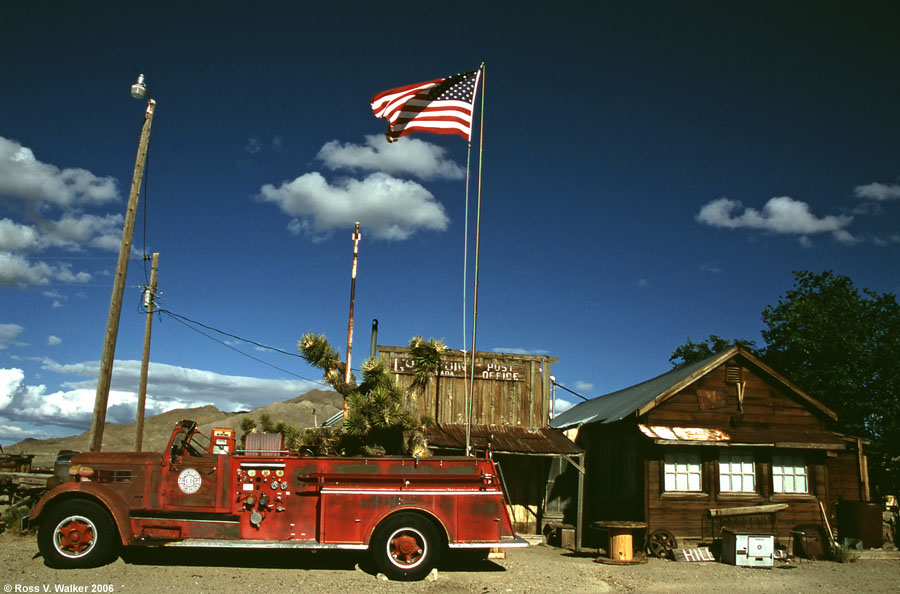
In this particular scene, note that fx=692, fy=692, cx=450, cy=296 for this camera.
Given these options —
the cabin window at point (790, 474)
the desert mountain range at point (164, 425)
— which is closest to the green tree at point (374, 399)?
the cabin window at point (790, 474)

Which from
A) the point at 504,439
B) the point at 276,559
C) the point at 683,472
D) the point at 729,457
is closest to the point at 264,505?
the point at 276,559

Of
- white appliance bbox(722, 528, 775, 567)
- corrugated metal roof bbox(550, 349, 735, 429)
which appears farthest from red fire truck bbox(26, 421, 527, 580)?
corrugated metal roof bbox(550, 349, 735, 429)

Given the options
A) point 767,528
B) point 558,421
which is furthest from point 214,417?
point 767,528

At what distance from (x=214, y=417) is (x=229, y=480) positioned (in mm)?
62104

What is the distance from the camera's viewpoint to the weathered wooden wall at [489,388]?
18734mm

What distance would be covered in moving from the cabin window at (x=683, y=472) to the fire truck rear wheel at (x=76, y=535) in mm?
12681

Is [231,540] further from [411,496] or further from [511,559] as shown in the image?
[511,559]

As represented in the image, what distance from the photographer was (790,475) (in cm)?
1789

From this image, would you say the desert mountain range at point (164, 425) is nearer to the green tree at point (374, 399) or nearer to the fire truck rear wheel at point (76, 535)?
the green tree at point (374, 399)

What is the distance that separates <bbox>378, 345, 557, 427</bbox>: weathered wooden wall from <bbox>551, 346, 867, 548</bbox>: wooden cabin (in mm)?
2159

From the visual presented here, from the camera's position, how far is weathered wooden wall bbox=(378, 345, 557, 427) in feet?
61.5

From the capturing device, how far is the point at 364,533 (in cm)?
1091

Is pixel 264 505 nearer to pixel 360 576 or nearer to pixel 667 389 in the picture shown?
pixel 360 576

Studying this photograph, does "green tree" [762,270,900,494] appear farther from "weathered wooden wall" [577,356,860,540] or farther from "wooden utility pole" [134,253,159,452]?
"wooden utility pole" [134,253,159,452]
